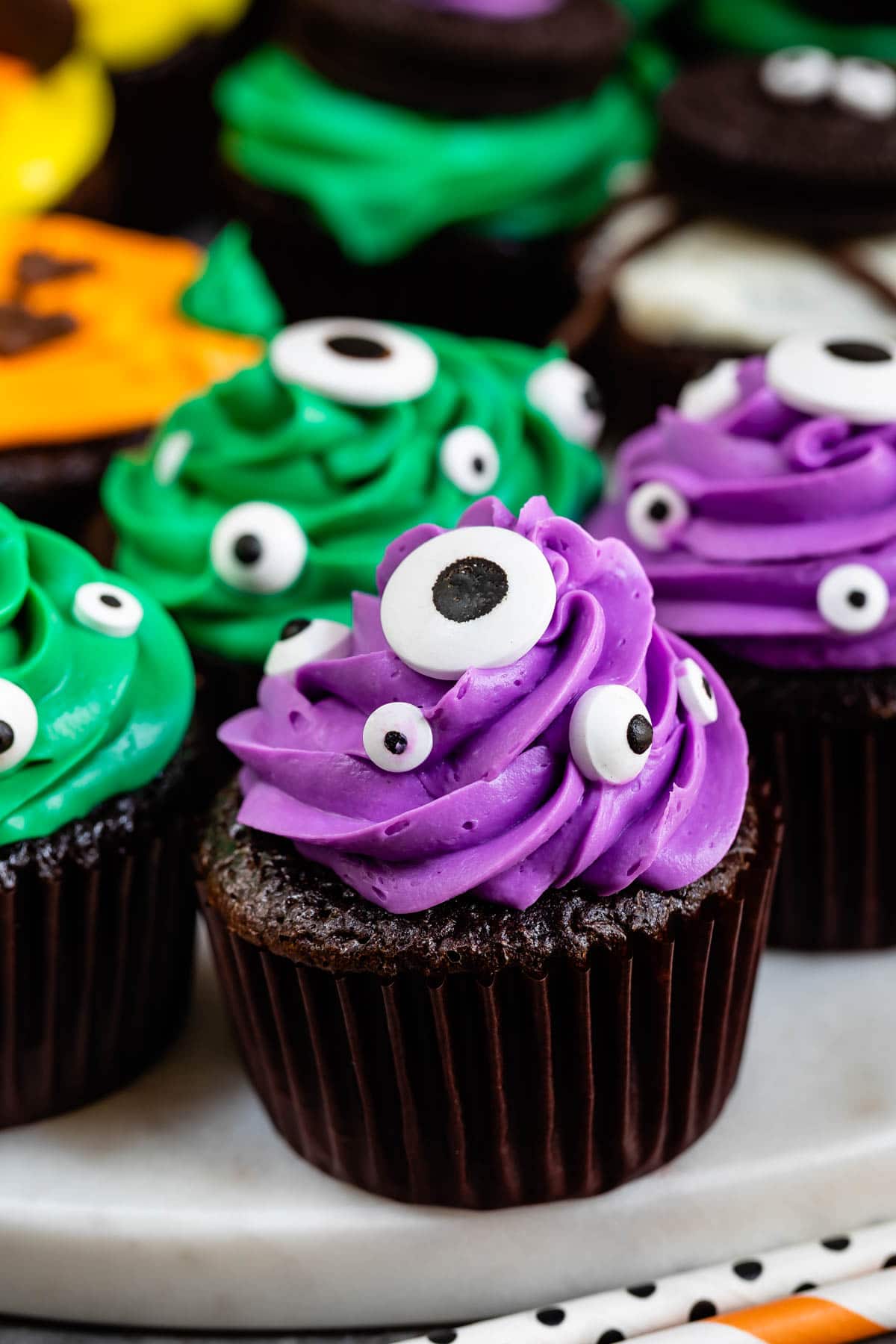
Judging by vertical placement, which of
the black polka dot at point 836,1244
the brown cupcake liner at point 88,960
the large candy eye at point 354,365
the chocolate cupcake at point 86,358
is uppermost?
the large candy eye at point 354,365

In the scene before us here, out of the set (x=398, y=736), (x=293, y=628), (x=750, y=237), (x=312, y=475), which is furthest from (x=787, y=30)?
(x=398, y=736)

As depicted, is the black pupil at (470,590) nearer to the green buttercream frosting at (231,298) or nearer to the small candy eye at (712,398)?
the small candy eye at (712,398)

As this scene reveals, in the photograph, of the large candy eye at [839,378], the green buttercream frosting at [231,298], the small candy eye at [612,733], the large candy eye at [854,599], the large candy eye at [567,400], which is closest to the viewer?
the small candy eye at [612,733]

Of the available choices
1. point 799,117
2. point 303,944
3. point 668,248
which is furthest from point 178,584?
point 799,117

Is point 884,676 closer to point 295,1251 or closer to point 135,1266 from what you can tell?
point 295,1251

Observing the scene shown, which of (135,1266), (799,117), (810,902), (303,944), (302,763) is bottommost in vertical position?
(135,1266)

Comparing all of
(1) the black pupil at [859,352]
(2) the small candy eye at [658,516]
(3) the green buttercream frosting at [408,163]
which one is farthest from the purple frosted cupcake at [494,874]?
(3) the green buttercream frosting at [408,163]

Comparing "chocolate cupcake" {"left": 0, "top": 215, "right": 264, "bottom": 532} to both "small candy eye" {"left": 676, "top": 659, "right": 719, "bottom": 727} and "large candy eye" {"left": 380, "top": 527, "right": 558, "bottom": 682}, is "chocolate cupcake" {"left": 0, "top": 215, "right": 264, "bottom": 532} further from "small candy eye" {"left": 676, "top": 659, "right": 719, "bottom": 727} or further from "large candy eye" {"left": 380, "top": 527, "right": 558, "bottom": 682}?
"small candy eye" {"left": 676, "top": 659, "right": 719, "bottom": 727}

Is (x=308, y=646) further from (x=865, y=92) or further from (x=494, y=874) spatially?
(x=865, y=92)
